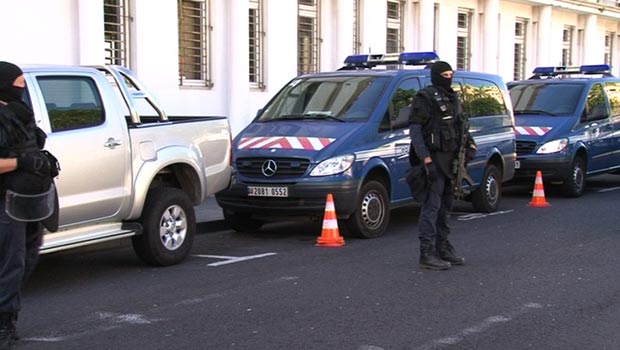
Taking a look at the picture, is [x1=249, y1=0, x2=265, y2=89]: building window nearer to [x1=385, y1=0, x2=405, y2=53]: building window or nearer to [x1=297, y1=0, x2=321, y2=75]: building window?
[x1=297, y1=0, x2=321, y2=75]: building window

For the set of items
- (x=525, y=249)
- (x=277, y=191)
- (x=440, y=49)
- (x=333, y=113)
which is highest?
(x=440, y=49)

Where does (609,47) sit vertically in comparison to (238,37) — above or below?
above

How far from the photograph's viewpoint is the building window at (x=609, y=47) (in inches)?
1153

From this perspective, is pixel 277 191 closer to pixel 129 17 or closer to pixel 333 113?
pixel 333 113

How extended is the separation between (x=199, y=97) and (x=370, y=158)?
6.08 meters

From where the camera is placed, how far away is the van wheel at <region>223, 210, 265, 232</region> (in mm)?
9859

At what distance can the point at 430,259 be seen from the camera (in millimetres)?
7523

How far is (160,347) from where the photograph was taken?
5.13 metres

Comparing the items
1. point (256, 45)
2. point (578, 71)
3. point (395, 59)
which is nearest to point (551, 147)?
point (395, 59)

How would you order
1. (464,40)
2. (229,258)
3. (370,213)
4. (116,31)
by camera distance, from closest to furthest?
1. (229,258)
2. (370,213)
3. (116,31)
4. (464,40)

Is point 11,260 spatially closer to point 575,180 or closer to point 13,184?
point 13,184

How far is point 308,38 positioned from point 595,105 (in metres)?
6.11

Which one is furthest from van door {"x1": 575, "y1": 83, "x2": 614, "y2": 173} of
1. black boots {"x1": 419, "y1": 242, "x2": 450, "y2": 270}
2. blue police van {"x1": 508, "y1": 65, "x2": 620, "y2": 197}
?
black boots {"x1": 419, "y1": 242, "x2": 450, "y2": 270}

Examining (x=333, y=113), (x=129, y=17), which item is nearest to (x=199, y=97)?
(x=129, y=17)
